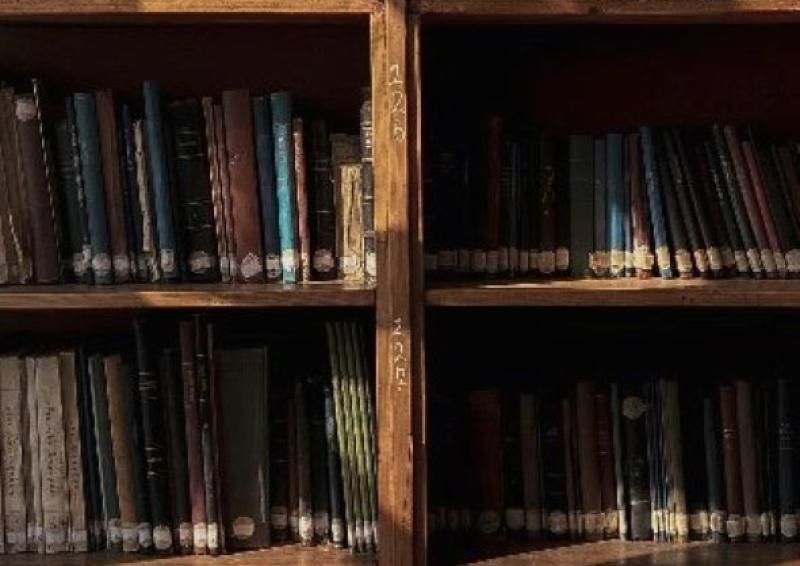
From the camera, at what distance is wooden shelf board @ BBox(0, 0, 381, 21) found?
1.89 meters

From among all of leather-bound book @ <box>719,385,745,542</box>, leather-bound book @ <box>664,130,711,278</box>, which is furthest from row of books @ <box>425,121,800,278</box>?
leather-bound book @ <box>719,385,745,542</box>

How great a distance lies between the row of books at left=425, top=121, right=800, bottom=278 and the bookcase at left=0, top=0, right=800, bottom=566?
0.22 feet

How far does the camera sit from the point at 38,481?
2094 millimetres

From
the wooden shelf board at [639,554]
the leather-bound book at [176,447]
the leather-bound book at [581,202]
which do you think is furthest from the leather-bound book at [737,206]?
the leather-bound book at [176,447]

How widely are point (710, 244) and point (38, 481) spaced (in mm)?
1151

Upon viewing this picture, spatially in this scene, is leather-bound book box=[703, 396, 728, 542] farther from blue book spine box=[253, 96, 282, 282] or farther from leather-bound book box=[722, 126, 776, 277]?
blue book spine box=[253, 96, 282, 282]

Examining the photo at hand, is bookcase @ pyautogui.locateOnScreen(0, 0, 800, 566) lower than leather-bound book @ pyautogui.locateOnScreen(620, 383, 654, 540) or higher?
higher

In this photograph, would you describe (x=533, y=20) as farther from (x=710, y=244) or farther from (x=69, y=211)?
(x=69, y=211)

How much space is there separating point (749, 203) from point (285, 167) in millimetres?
751

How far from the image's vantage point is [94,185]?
206cm

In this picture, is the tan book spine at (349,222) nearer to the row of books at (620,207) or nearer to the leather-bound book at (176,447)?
the row of books at (620,207)

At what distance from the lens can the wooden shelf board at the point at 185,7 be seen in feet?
6.21

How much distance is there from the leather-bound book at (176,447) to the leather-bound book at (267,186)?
21 centimetres

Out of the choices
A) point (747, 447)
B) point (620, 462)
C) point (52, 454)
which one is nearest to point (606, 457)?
point (620, 462)
